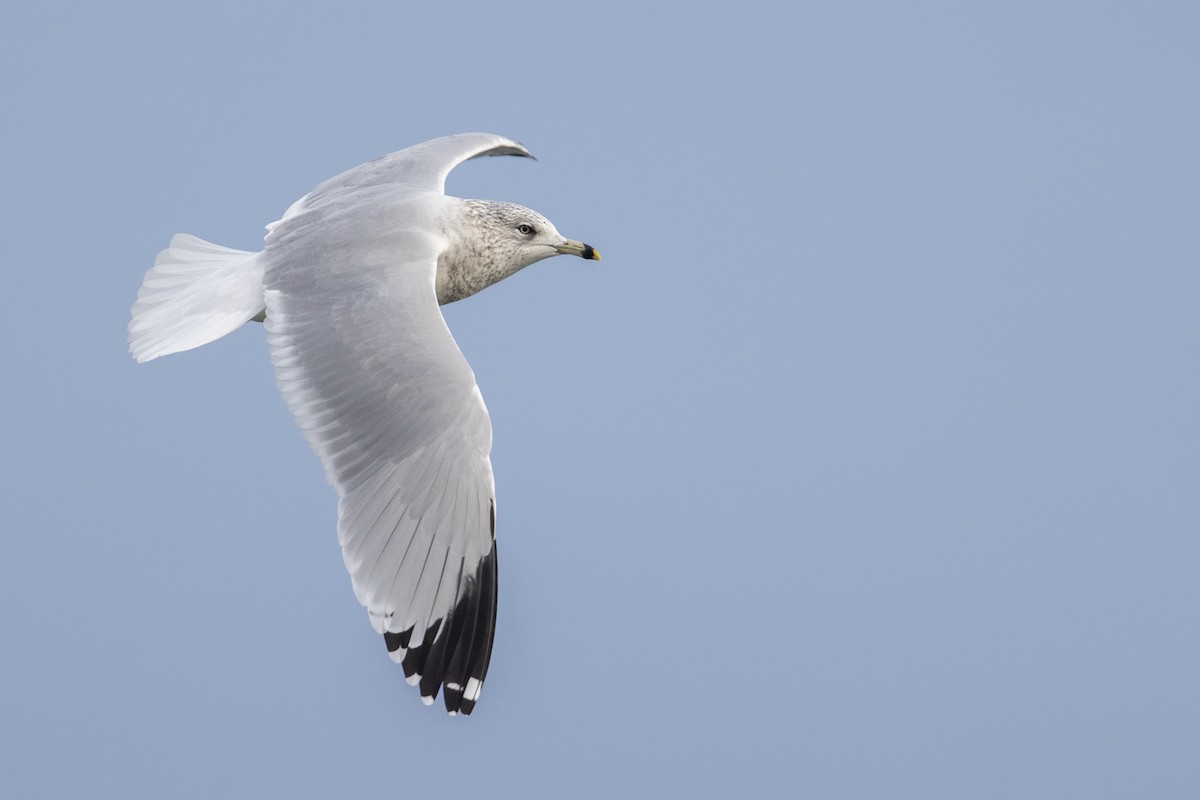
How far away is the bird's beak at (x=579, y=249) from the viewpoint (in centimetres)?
421

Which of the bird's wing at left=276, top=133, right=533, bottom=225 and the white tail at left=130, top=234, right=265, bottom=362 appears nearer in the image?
the white tail at left=130, top=234, right=265, bottom=362

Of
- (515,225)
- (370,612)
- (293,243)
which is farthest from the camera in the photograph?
(515,225)

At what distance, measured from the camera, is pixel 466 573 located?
336 centimetres

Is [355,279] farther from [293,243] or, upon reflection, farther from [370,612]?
[370,612]

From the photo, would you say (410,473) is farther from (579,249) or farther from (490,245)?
(579,249)

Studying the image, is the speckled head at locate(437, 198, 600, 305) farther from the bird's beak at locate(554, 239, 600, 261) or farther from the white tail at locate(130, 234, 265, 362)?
the white tail at locate(130, 234, 265, 362)

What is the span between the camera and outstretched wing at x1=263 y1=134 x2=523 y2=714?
334 cm

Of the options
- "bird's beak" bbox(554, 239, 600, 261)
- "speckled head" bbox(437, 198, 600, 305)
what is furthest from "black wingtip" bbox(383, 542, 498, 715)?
"bird's beak" bbox(554, 239, 600, 261)

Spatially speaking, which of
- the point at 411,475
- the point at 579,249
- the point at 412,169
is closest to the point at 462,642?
the point at 411,475

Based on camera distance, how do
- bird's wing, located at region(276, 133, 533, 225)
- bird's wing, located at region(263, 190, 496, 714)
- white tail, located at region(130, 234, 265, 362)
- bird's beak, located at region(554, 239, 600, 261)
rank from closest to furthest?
bird's wing, located at region(263, 190, 496, 714), white tail, located at region(130, 234, 265, 362), bird's wing, located at region(276, 133, 533, 225), bird's beak, located at region(554, 239, 600, 261)

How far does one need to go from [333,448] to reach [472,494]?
0.33m

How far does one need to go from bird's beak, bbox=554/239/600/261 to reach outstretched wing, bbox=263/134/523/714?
33.0 inches

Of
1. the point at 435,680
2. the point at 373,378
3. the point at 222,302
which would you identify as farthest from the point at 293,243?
the point at 435,680

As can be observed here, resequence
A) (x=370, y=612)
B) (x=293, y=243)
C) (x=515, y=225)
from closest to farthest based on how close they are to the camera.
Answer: (x=370, y=612)
(x=293, y=243)
(x=515, y=225)
